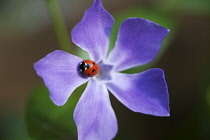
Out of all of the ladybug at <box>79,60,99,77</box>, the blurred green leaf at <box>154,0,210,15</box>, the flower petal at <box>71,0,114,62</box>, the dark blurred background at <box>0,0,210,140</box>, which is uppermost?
the flower petal at <box>71,0,114,62</box>

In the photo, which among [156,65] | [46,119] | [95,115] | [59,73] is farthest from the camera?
[156,65]

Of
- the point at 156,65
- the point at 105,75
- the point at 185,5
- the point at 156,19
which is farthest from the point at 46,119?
the point at 156,65

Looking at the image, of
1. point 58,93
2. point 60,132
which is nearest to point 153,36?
point 58,93

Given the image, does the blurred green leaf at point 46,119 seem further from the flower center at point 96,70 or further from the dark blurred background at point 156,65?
the dark blurred background at point 156,65

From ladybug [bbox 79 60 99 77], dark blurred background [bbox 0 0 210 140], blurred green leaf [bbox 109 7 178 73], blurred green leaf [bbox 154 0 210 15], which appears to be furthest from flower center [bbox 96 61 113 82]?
blurred green leaf [bbox 154 0 210 15]

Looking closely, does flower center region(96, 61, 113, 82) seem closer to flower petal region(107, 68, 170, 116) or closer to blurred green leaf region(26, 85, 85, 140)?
flower petal region(107, 68, 170, 116)

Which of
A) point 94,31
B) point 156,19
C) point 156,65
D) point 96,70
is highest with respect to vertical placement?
point 94,31

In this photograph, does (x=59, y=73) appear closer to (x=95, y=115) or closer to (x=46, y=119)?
(x=95, y=115)
